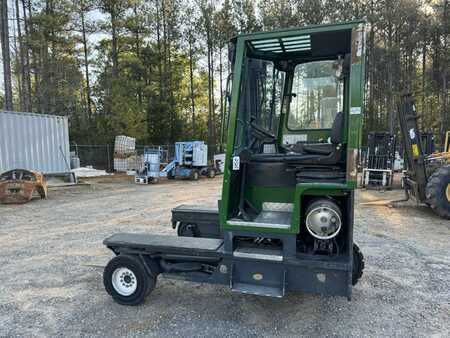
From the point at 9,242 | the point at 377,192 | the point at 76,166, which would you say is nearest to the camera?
the point at 9,242

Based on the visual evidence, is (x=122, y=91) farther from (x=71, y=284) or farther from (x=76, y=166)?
(x=71, y=284)

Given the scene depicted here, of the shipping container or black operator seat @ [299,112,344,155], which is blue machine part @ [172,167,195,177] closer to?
the shipping container

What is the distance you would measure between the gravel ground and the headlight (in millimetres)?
886

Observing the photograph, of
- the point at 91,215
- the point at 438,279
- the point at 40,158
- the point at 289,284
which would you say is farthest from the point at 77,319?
the point at 40,158

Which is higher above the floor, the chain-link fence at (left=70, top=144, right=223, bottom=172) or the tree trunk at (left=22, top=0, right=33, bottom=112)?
the tree trunk at (left=22, top=0, right=33, bottom=112)

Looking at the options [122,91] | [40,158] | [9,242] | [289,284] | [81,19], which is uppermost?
[81,19]

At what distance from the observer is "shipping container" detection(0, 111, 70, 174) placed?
10945 millimetres

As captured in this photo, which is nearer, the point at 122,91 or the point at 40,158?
the point at 40,158

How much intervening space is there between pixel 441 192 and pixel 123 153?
1680cm

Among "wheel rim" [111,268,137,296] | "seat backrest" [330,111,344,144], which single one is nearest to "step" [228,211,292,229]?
"seat backrest" [330,111,344,144]

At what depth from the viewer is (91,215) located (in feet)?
24.9

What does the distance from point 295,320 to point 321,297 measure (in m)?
0.57

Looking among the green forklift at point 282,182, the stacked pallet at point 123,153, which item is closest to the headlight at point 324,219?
the green forklift at point 282,182

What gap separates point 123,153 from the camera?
1962 centimetres
